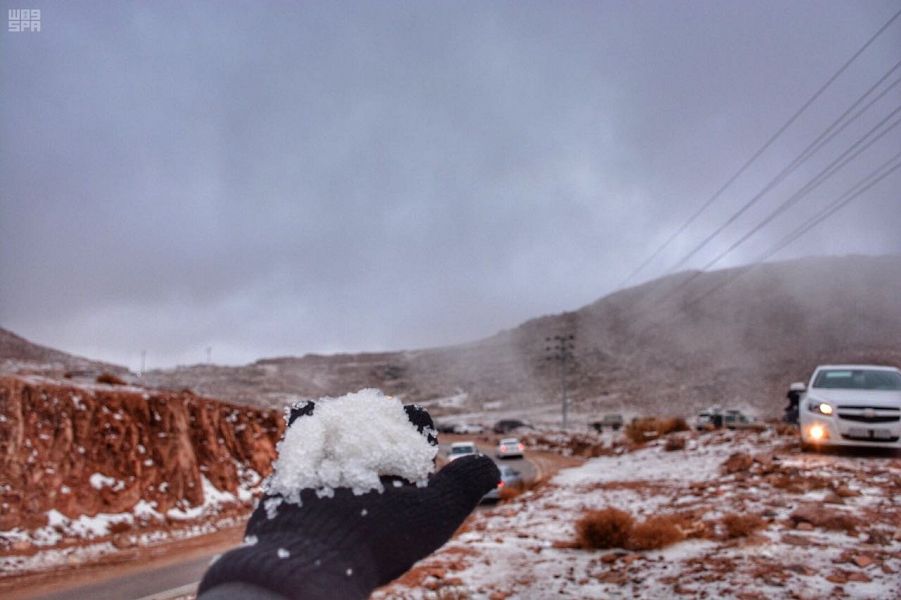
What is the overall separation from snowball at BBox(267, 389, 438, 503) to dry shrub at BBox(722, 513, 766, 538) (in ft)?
25.2

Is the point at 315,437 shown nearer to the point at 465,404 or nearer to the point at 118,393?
the point at 118,393

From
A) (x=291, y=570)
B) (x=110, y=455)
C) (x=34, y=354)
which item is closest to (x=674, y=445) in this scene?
(x=110, y=455)

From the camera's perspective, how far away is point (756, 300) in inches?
4281

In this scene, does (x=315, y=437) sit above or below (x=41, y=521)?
above

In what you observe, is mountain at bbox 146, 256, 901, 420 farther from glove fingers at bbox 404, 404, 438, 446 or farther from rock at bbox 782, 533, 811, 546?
glove fingers at bbox 404, 404, 438, 446

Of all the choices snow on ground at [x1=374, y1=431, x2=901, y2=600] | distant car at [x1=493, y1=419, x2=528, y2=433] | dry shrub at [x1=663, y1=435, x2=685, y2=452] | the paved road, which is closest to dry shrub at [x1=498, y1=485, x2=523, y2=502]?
snow on ground at [x1=374, y1=431, x2=901, y2=600]

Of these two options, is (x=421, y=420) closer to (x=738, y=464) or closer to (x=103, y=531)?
(x=738, y=464)

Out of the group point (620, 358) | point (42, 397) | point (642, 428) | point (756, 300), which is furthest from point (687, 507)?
point (756, 300)

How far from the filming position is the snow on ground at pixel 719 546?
248 inches

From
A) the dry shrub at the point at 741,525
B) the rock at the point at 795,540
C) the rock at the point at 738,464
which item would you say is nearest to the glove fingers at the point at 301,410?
the rock at the point at 795,540

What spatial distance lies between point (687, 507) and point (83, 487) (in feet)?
44.4

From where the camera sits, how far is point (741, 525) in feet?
26.6

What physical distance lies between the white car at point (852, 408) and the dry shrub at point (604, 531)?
596 centimetres

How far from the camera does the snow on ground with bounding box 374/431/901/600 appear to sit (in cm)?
630
